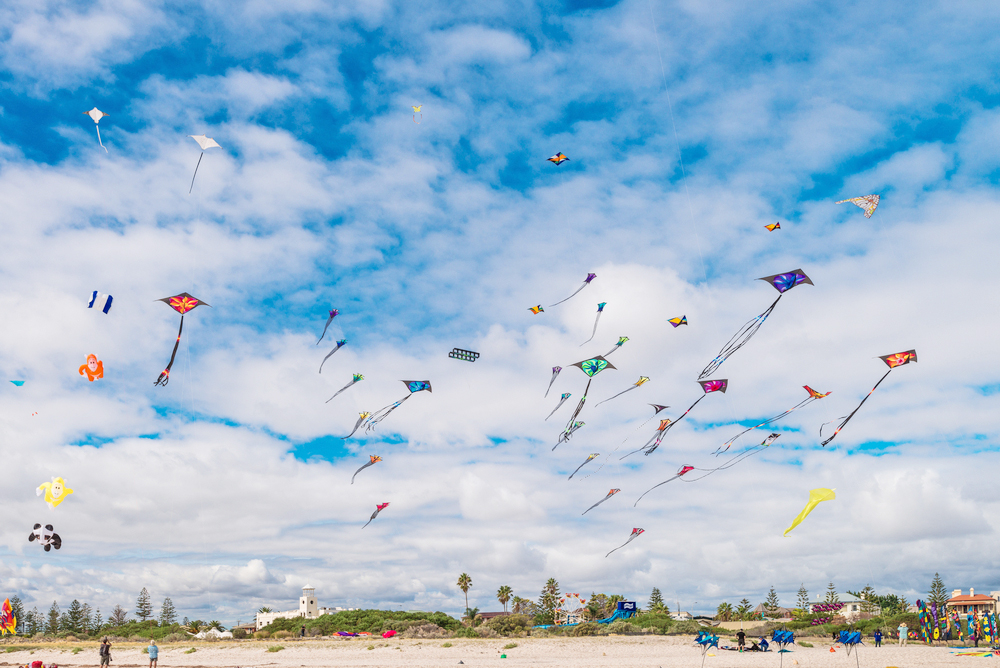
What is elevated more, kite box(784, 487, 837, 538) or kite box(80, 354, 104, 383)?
kite box(80, 354, 104, 383)

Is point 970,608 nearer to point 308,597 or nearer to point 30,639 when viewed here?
point 308,597

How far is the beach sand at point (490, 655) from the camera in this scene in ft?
104

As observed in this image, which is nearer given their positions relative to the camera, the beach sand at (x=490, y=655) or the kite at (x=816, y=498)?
the kite at (x=816, y=498)

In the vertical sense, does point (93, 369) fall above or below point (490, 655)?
above

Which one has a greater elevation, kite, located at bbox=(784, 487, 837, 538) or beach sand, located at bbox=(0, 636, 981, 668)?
kite, located at bbox=(784, 487, 837, 538)

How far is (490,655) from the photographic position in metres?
37.5

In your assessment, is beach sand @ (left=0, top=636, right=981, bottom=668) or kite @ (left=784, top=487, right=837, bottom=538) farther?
beach sand @ (left=0, top=636, right=981, bottom=668)

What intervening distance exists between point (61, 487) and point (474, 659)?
2194 centimetres

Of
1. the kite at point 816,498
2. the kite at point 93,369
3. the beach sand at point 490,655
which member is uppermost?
the kite at point 93,369

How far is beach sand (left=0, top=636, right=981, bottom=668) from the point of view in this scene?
3172cm

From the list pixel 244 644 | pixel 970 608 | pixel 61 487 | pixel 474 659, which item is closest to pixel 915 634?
pixel 474 659

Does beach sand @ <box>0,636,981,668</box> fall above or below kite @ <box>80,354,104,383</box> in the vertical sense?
below

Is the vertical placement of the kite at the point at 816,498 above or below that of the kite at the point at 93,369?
below

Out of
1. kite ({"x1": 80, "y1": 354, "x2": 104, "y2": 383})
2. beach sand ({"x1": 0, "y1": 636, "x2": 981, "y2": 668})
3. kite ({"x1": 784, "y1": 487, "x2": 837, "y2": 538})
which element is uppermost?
kite ({"x1": 80, "y1": 354, "x2": 104, "y2": 383})
